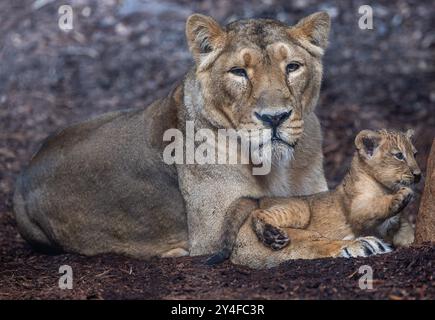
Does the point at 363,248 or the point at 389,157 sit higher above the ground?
the point at 389,157

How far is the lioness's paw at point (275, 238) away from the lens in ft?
22.2

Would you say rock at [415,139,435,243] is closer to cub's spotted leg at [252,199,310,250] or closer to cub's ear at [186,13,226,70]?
cub's spotted leg at [252,199,310,250]

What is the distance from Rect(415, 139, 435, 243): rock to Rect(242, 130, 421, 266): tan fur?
0.13m

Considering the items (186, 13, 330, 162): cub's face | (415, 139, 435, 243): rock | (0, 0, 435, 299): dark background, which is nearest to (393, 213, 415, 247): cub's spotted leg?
(415, 139, 435, 243): rock

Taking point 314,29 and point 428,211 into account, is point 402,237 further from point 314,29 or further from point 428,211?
point 314,29

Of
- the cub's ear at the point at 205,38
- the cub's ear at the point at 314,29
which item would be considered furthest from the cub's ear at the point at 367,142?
the cub's ear at the point at 205,38

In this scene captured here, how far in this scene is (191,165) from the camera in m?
7.34

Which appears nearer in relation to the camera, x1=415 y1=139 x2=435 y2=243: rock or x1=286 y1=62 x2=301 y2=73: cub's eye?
x1=415 y1=139 x2=435 y2=243: rock

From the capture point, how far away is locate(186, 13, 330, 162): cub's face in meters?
6.74

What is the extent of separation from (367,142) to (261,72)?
0.92 meters

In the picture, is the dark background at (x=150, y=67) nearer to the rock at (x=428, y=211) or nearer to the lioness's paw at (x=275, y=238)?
the lioness's paw at (x=275, y=238)

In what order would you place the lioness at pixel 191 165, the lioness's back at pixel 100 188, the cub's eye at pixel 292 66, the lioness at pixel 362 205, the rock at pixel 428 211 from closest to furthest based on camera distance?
the rock at pixel 428 211, the lioness at pixel 362 205, the lioness at pixel 191 165, the cub's eye at pixel 292 66, the lioness's back at pixel 100 188

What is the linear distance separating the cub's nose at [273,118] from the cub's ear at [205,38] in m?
0.77

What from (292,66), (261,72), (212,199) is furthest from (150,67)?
(261,72)
